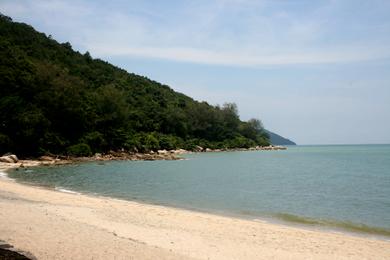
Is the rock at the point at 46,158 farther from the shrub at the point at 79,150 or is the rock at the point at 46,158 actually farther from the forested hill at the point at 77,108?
the shrub at the point at 79,150

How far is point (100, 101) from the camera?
91312 mm

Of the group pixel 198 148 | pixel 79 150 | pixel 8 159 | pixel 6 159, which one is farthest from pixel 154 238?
pixel 198 148

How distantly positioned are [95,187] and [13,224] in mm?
21309

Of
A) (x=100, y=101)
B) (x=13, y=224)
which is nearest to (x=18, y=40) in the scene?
(x=100, y=101)

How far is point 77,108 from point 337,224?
2528 inches

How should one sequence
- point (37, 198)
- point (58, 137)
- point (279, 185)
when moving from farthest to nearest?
point (58, 137), point (279, 185), point (37, 198)

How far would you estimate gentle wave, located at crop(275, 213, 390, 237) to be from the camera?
66.1 feet

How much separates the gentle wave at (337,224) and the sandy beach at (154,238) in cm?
212

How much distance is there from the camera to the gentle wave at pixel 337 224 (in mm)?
20156

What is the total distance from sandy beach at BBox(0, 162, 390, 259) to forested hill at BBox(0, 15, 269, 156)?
47.6m

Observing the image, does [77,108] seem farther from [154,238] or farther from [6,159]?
[154,238]

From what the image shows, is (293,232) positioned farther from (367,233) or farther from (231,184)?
(231,184)

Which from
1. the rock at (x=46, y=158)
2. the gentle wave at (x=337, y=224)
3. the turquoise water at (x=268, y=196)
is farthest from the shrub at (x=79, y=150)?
the gentle wave at (x=337, y=224)

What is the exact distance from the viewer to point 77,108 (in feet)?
256
